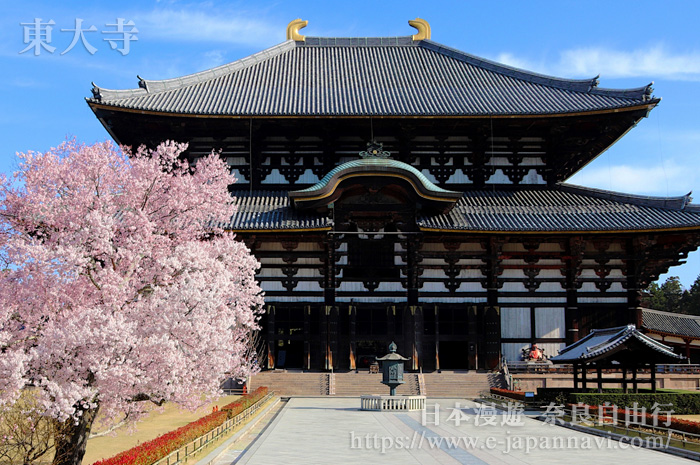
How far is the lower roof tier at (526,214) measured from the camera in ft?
117

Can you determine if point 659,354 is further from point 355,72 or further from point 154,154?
point 355,72

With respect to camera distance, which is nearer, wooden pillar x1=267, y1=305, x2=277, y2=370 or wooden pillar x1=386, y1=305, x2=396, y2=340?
wooden pillar x1=267, y1=305, x2=277, y2=370

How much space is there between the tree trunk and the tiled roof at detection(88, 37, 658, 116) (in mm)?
23799

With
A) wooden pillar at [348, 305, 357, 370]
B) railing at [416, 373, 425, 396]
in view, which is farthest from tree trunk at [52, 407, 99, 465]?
wooden pillar at [348, 305, 357, 370]

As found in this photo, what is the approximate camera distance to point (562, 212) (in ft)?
125

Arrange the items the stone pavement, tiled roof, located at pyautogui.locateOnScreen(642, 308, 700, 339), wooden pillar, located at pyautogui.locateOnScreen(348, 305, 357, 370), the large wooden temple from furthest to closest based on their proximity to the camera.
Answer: tiled roof, located at pyautogui.locateOnScreen(642, 308, 700, 339), wooden pillar, located at pyautogui.locateOnScreen(348, 305, 357, 370), the large wooden temple, the stone pavement

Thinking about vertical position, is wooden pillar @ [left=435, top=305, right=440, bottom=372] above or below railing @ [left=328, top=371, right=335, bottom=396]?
above

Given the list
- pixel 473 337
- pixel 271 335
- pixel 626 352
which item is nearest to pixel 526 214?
pixel 473 337

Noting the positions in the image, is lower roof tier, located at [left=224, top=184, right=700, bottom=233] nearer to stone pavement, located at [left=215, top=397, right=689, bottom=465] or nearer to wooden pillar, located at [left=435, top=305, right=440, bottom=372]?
wooden pillar, located at [left=435, top=305, right=440, bottom=372]

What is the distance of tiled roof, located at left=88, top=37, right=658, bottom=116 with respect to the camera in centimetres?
3950

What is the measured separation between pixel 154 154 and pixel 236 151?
22227mm

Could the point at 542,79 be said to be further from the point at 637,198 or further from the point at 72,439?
the point at 72,439

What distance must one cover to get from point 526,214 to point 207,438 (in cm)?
2426

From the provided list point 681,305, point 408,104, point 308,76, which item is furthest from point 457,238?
point 681,305
